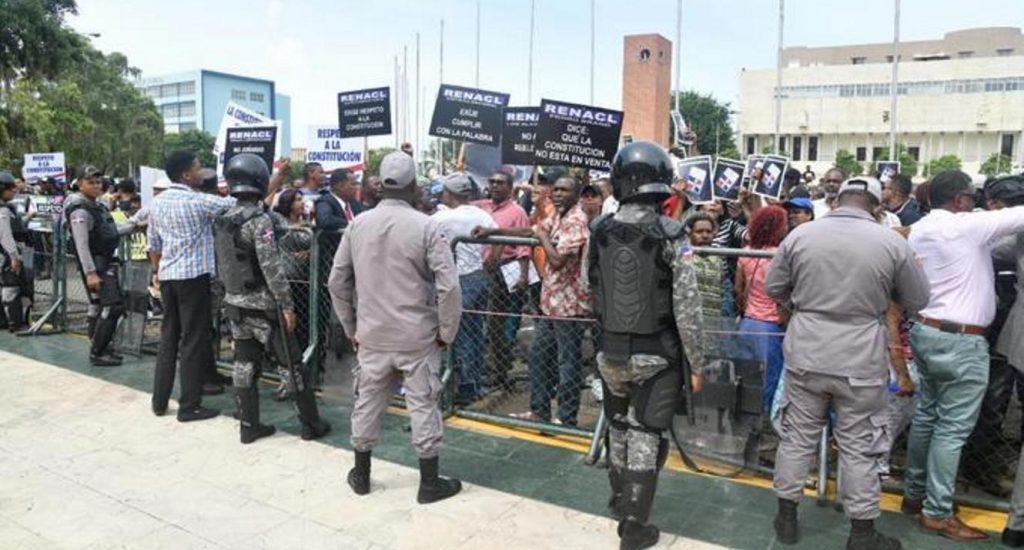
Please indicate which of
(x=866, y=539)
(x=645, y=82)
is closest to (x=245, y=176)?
(x=866, y=539)

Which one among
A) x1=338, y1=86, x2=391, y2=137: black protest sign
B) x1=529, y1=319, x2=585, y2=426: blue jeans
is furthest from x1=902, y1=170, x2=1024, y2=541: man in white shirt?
x1=338, y1=86, x2=391, y2=137: black protest sign

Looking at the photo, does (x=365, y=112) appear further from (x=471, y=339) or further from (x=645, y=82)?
(x=645, y=82)

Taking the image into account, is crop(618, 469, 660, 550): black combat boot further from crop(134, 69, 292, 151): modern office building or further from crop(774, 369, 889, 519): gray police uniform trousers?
crop(134, 69, 292, 151): modern office building

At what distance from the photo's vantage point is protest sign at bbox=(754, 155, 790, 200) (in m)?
7.33

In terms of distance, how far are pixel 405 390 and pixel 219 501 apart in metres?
1.22

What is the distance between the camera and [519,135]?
7430 mm

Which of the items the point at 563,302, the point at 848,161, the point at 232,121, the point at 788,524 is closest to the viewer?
the point at 788,524

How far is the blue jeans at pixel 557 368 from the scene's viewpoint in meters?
5.19

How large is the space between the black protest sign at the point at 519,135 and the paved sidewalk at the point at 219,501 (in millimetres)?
3508

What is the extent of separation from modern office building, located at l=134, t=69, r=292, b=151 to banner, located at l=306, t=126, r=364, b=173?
367 ft

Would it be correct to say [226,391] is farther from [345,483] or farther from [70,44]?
[70,44]

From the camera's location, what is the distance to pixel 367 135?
8.75 m

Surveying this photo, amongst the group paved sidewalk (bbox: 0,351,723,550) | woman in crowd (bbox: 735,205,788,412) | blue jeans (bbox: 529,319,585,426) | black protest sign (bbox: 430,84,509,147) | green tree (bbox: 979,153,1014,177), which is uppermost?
green tree (bbox: 979,153,1014,177)

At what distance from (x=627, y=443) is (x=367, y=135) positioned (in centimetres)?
606
